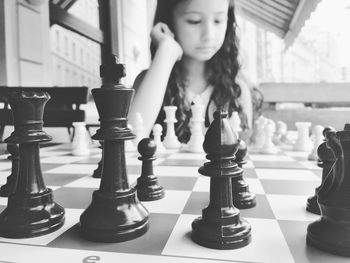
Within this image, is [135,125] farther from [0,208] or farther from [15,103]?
[15,103]

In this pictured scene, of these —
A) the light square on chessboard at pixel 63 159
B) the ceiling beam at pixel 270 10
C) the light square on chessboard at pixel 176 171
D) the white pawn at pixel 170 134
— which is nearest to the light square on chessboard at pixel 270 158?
the light square on chessboard at pixel 176 171

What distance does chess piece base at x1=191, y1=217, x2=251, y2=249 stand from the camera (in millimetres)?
463

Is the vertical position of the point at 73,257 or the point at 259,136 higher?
the point at 259,136

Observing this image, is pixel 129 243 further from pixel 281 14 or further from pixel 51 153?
pixel 281 14

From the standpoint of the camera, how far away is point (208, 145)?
497 millimetres

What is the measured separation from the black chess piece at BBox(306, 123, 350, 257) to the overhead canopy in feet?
12.4

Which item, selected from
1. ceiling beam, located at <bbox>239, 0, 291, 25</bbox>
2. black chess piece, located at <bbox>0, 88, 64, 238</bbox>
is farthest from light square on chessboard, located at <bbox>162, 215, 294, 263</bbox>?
ceiling beam, located at <bbox>239, 0, 291, 25</bbox>

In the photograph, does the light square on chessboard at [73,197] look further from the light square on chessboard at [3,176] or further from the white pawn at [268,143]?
the white pawn at [268,143]

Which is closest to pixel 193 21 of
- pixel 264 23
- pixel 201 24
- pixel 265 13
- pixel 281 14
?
pixel 201 24

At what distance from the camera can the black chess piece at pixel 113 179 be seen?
1.65 feet

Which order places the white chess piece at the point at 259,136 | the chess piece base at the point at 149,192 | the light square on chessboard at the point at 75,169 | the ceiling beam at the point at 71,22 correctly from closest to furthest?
the chess piece base at the point at 149,192 → the light square on chessboard at the point at 75,169 → the white chess piece at the point at 259,136 → the ceiling beam at the point at 71,22

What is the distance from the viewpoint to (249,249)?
18.1 inches

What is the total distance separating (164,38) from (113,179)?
1379 mm

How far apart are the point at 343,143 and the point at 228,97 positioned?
137cm
